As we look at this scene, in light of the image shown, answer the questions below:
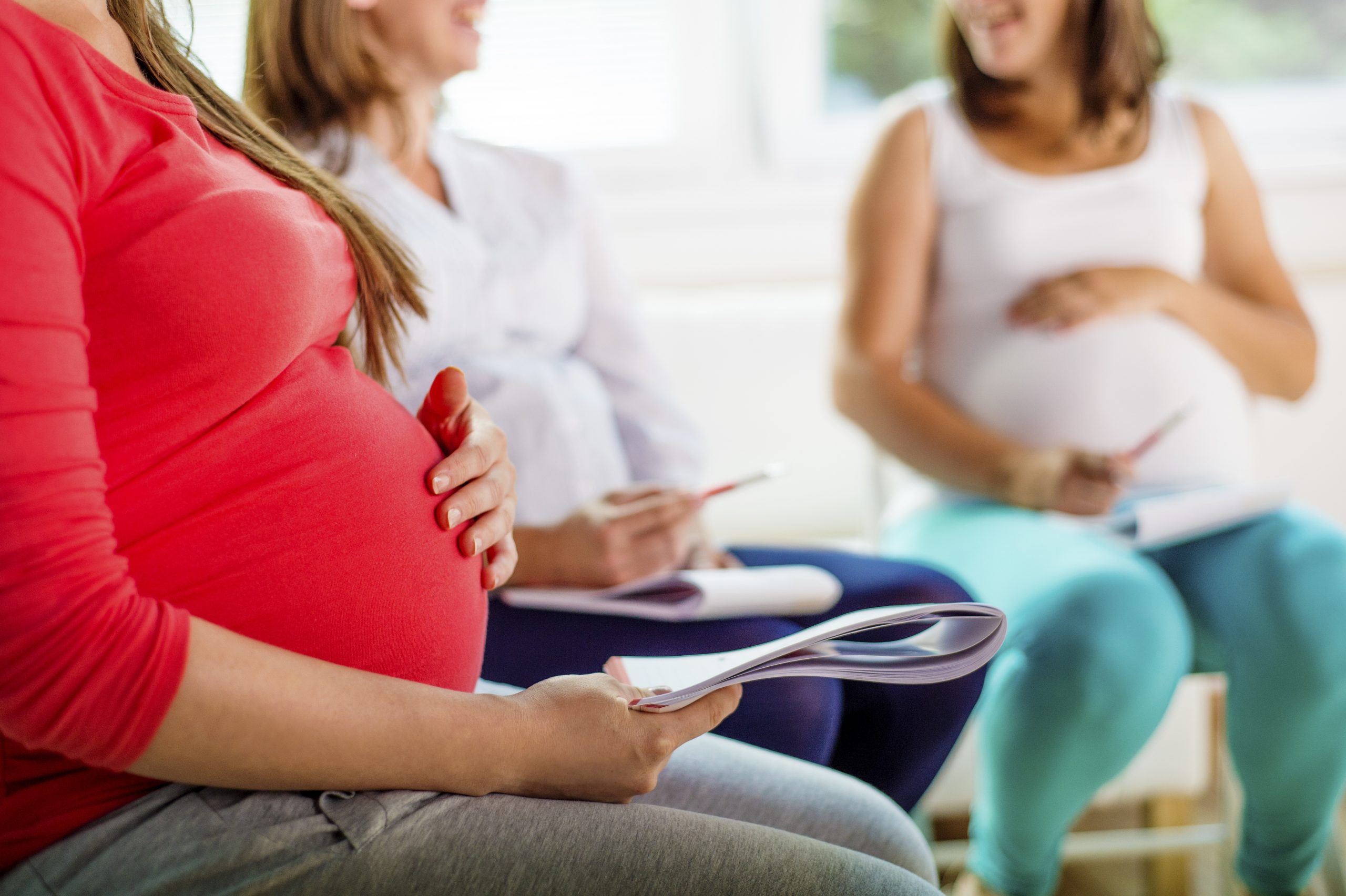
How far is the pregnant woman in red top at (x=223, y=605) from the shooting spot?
51 centimetres

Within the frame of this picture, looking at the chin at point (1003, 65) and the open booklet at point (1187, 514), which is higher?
the chin at point (1003, 65)

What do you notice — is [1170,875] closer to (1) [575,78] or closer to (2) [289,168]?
(2) [289,168]

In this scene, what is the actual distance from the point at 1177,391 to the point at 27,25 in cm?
129

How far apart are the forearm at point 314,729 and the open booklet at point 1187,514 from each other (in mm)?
835

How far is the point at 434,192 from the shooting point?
4.17 feet

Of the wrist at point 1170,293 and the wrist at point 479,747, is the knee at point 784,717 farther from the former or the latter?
the wrist at point 1170,293

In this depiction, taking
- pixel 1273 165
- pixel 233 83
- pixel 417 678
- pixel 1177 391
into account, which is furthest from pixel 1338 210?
pixel 417 678

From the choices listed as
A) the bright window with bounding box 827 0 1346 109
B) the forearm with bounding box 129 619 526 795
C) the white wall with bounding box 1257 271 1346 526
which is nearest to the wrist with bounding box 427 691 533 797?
the forearm with bounding box 129 619 526 795

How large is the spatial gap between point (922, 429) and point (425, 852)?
3.27 ft

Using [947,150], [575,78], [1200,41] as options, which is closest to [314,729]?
[947,150]

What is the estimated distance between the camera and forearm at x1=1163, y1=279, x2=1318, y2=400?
4.85ft

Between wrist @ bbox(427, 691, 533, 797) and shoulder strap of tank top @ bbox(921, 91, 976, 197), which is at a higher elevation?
shoulder strap of tank top @ bbox(921, 91, 976, 197)

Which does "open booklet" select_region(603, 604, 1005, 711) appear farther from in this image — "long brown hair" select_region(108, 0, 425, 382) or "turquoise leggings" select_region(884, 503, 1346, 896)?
"turquoise leggings" select_region(884, 503, 1346, 896)

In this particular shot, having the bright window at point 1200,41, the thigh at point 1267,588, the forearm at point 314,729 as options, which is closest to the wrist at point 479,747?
the forearm at point 314,729
